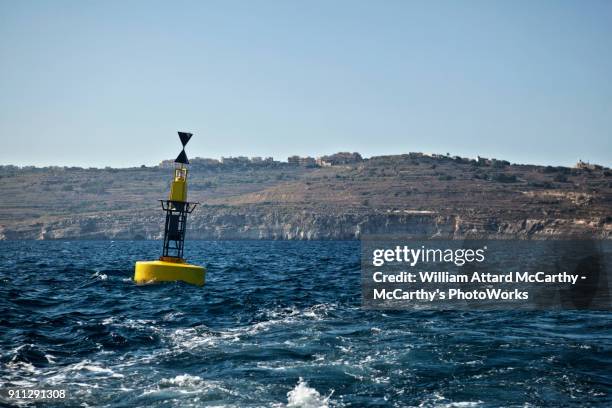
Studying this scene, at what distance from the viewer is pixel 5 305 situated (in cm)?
3112

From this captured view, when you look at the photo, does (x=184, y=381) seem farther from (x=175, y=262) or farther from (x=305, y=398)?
(x=175, y=262)

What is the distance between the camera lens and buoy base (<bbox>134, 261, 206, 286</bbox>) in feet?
123

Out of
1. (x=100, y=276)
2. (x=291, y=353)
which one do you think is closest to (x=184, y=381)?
(x=291, y=353)

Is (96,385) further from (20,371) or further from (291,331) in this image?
(291,331)

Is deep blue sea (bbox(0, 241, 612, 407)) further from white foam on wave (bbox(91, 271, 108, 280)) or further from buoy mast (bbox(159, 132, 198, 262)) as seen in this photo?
white foam on wave (bbox(91, 271, 108, 280))

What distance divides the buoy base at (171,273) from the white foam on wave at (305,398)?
20731 millimetres

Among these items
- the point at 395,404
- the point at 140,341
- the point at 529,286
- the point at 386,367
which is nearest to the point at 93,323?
the point at 140,341

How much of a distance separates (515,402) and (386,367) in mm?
4331

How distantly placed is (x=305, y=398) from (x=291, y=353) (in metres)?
4.91

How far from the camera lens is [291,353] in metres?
21.8

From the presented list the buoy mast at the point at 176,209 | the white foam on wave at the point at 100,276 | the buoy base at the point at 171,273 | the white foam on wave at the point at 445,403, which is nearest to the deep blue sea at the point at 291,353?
the white foam on wave at the point at 445,403

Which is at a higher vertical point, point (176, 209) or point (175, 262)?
point (176, 209)

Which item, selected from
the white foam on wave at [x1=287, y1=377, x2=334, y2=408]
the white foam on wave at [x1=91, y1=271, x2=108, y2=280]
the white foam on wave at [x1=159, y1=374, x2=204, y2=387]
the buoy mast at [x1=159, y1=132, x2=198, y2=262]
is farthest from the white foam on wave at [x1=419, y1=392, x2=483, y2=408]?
the white foam on wave at [x1=91, y1=271, x2=108, y2=280]

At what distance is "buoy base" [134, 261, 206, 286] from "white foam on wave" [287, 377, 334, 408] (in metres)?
20.7
